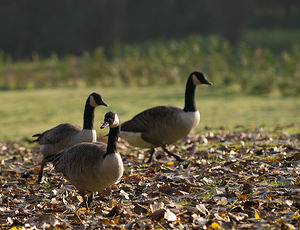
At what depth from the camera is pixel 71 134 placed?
7.75m

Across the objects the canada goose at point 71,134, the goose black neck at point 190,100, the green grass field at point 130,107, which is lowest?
the green grass field at point 130,107

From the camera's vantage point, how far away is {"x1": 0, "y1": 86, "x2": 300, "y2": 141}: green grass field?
1573 cm

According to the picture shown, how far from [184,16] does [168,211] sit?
1720 inches

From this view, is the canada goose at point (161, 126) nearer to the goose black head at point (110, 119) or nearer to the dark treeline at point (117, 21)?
the goose black head at point (110, 119)

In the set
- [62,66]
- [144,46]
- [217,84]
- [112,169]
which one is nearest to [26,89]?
[62,66]

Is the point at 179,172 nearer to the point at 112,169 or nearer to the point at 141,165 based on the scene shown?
the point at 141,165

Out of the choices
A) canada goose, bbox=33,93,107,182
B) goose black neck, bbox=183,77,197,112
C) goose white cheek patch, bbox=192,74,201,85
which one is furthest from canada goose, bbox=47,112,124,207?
goose white cheek patch, bbox=192,74,201,85

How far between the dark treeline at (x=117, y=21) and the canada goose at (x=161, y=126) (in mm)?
30872

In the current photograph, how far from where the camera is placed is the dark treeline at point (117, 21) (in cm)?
3962

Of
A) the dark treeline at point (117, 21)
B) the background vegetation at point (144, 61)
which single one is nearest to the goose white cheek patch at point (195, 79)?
the background vegetation at point (144, 61)

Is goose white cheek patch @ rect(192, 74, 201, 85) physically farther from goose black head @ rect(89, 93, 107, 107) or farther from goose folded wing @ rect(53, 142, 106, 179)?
goose folded wing @ rect(53, 142, 106, 179)

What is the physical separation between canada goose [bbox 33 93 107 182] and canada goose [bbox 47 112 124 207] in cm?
132

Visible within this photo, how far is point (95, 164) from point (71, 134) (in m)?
2.07

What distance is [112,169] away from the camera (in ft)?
18.6
